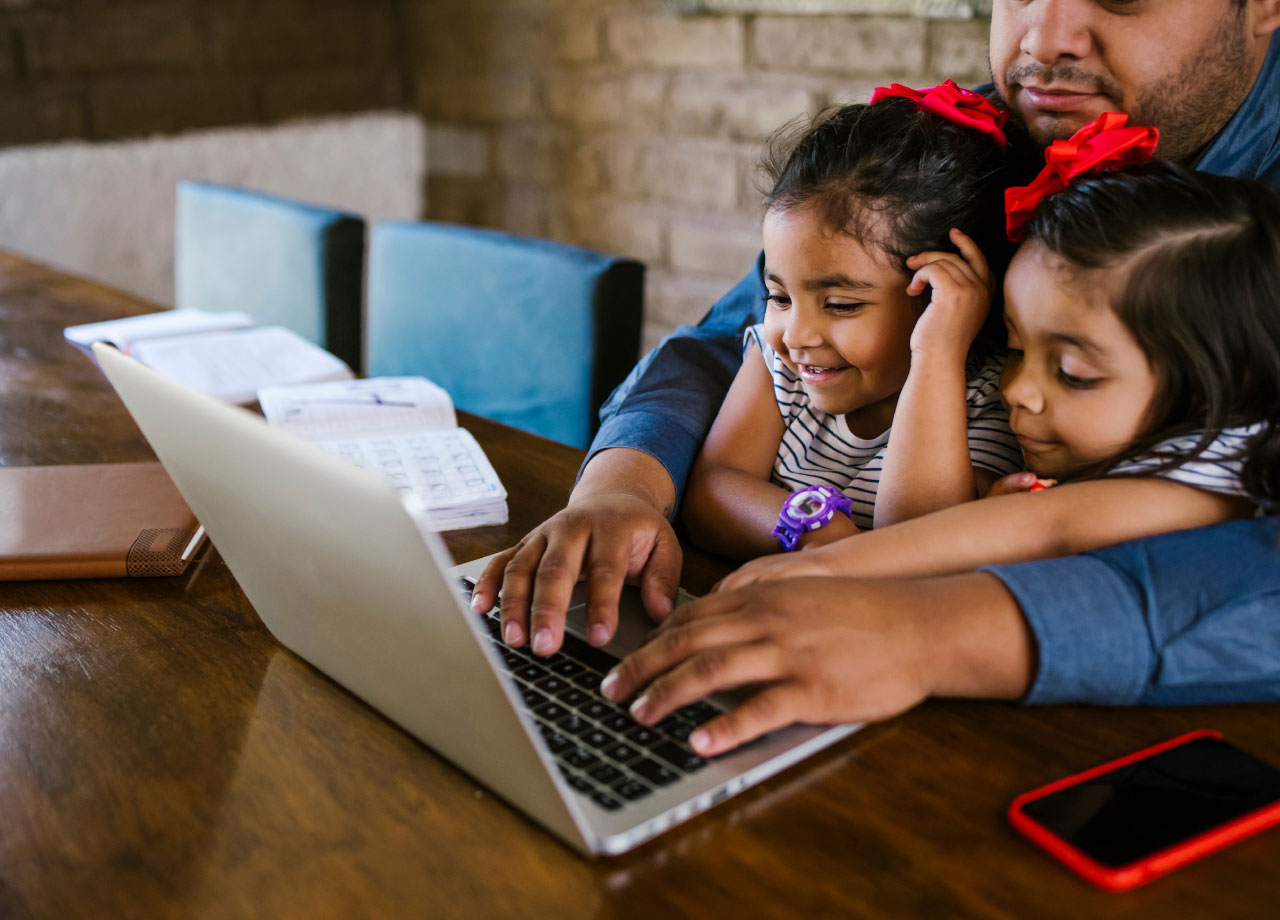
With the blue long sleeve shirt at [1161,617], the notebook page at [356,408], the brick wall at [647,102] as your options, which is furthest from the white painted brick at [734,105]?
the blue long sleeve shirt at [1161,617]

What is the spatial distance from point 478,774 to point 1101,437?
51cm

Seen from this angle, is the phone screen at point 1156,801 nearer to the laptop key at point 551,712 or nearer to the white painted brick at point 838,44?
the laptop key at point 551,712

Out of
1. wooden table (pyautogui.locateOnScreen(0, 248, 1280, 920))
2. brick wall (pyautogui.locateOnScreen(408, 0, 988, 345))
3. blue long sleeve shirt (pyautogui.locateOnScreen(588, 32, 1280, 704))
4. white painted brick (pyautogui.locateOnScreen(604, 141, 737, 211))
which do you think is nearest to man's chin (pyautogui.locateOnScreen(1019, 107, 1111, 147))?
blue long sleeve shirt (pyautogui.locateOnScreen(588, 32, 1280, 704))

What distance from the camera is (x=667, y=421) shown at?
3.69ft

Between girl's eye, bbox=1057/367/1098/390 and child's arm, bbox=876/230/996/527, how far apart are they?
0.38ft

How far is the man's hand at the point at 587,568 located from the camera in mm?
777

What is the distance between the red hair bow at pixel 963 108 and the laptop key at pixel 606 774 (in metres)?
0.70

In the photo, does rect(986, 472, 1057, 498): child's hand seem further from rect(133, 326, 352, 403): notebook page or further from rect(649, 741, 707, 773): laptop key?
rect(133, 326, 352, 403): notebook page

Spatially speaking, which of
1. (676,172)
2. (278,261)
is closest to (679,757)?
(278,261)

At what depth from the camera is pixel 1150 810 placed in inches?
23.6

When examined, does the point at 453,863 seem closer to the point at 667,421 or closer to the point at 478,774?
the point at 478,774

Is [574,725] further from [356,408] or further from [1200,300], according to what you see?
[356,408]

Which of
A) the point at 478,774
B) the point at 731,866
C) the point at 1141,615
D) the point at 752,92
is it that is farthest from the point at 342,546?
the point at 752,92

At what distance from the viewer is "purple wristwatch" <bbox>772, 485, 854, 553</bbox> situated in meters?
0.94
